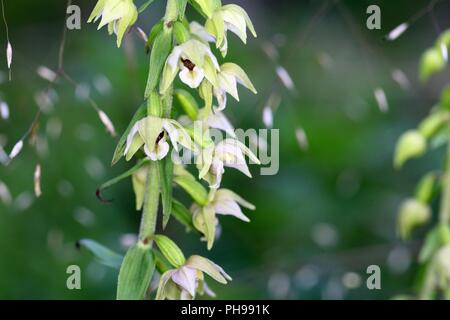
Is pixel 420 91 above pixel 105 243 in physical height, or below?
above

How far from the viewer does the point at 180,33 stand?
5.42ft

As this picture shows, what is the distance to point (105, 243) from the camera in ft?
9.46

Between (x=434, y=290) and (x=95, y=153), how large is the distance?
51.9 inches

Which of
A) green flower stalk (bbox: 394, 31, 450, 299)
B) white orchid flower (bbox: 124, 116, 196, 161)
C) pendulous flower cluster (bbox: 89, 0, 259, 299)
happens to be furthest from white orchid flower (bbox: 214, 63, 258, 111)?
green flower stalk (bbox: 394, 31, 450, 299)

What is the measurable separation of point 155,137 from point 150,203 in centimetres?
20

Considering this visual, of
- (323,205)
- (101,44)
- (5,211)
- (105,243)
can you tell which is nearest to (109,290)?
(105,243)

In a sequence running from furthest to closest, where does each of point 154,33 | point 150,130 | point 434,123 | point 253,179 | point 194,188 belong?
point 253,179
point 434,123
point 194,188
point 154,33
point 150,130

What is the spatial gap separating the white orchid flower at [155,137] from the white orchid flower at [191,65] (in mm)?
66

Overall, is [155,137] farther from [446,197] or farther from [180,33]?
[446,197]

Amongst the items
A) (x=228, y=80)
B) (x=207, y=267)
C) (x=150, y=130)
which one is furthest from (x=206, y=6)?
(x=207, y=267)

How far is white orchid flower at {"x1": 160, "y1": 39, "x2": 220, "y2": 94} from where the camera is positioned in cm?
159

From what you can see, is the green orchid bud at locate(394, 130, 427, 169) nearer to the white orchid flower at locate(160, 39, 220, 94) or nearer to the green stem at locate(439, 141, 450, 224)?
the green stem at locate(439, 141, 450, 224)
